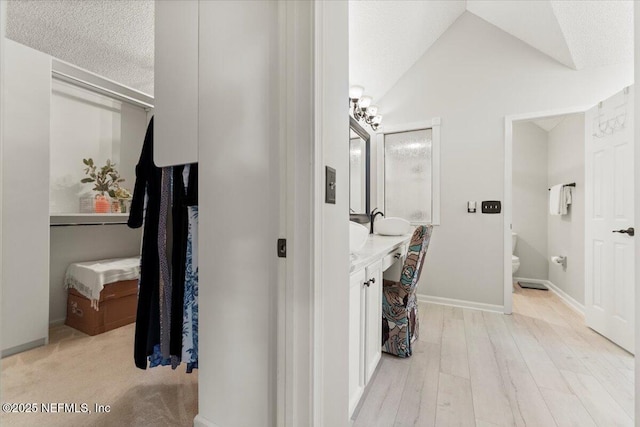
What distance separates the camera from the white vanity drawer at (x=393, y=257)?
2.00 meters

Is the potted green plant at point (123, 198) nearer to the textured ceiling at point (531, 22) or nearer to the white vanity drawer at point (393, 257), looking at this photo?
the white vanity drawer at point (393, 257)

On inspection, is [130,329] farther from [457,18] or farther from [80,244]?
[457,18]

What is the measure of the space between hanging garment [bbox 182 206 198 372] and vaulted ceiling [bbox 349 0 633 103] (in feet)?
7.81

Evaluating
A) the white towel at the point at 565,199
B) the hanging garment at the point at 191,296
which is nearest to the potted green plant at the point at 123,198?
the hanging garment at the point at 191,296

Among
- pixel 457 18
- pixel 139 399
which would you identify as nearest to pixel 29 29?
pixel 139 399

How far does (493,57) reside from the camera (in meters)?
3.17

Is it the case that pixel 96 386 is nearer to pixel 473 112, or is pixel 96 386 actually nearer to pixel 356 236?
pixel 356 236

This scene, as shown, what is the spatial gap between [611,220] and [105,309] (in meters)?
4.21

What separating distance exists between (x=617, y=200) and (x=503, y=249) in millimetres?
978

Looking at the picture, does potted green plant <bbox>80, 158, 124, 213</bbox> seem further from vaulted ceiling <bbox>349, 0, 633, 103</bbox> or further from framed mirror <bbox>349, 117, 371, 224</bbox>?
vaulted ceiling <bbox>349, 0, 633, 103</bbox>

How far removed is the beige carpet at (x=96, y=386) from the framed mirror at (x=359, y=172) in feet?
6.47

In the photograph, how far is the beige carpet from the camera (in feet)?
4.93

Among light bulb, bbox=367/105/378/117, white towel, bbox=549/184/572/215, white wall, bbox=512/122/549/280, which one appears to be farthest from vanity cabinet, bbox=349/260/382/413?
white wall, bbox=512/122/549/280

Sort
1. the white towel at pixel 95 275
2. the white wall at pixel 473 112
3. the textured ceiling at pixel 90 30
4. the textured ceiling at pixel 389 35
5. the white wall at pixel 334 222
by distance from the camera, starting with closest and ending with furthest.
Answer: the white wall at pixel 334 222, the textured ceiling at pixel 90 30, the white towel at pixel 95 275, the textured ceiling at pixel 389 35, the white wall at pixel 473 112
